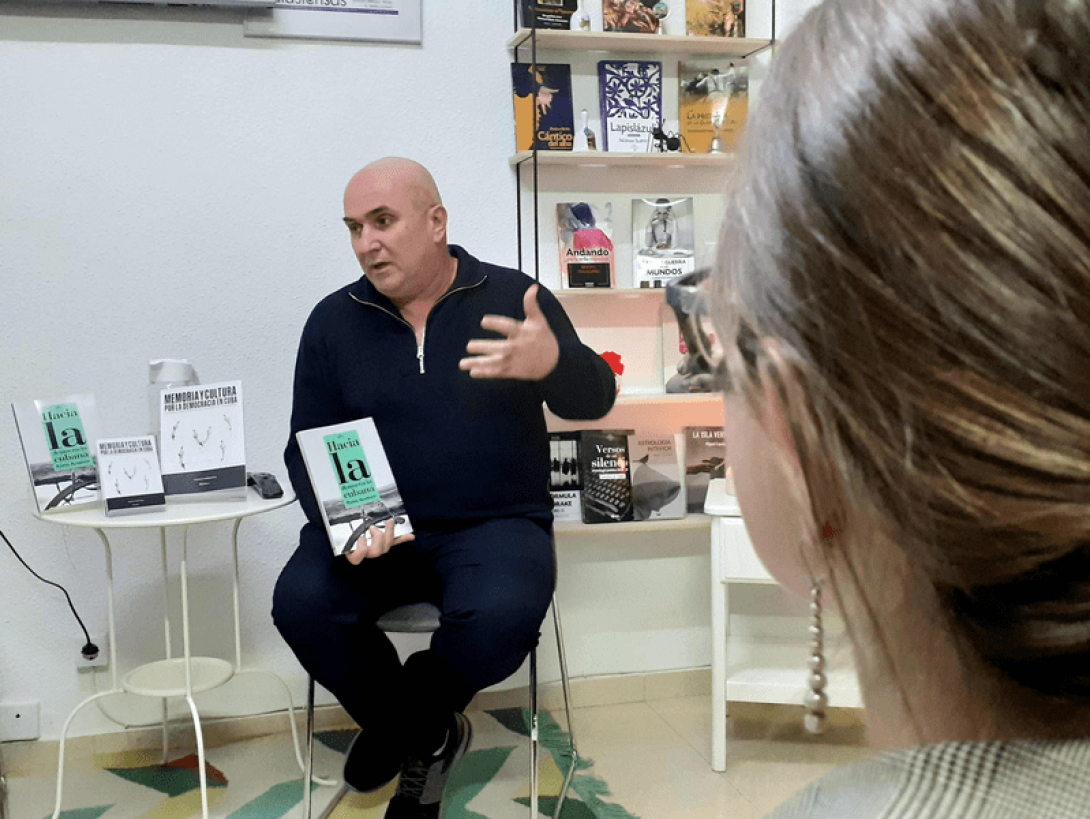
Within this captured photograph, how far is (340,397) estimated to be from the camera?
231cm

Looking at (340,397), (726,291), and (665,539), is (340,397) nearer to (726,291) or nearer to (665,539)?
(665,539)

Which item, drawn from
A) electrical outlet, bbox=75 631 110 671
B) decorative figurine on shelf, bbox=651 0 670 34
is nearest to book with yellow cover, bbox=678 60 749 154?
decorative figurine on shelf, bbox=651 0 670 34

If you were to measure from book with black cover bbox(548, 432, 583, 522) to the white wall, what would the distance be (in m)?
0.61

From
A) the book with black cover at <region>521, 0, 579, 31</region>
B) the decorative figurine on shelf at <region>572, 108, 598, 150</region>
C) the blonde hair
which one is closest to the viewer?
the blonde hair

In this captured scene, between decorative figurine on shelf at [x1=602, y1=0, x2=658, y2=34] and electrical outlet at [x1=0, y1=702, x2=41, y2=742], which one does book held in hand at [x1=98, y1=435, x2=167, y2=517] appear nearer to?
electrical outlet at [x1=0, y1=702, x2=41, y2=742]

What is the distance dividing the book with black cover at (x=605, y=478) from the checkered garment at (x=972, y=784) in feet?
7.67

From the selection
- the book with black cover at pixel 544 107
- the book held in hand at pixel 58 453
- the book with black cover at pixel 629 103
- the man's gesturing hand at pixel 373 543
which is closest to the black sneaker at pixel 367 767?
the man's gesturing hand at pixel 373 543

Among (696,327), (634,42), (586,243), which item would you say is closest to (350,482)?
(586,243)

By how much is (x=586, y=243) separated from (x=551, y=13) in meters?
0.61

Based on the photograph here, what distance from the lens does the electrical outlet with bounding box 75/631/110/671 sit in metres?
2.54

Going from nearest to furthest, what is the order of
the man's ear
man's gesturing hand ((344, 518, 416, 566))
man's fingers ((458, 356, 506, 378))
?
man's fingers ((458, 356, 506, 378)) < man's gesturing hand ((344, 518, 416, 566)) < the man's ear

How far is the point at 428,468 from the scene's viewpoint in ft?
7.16

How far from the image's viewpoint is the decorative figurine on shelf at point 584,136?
2693 millimetres

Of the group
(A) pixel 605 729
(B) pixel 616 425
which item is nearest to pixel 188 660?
(A) pixel 605 729
